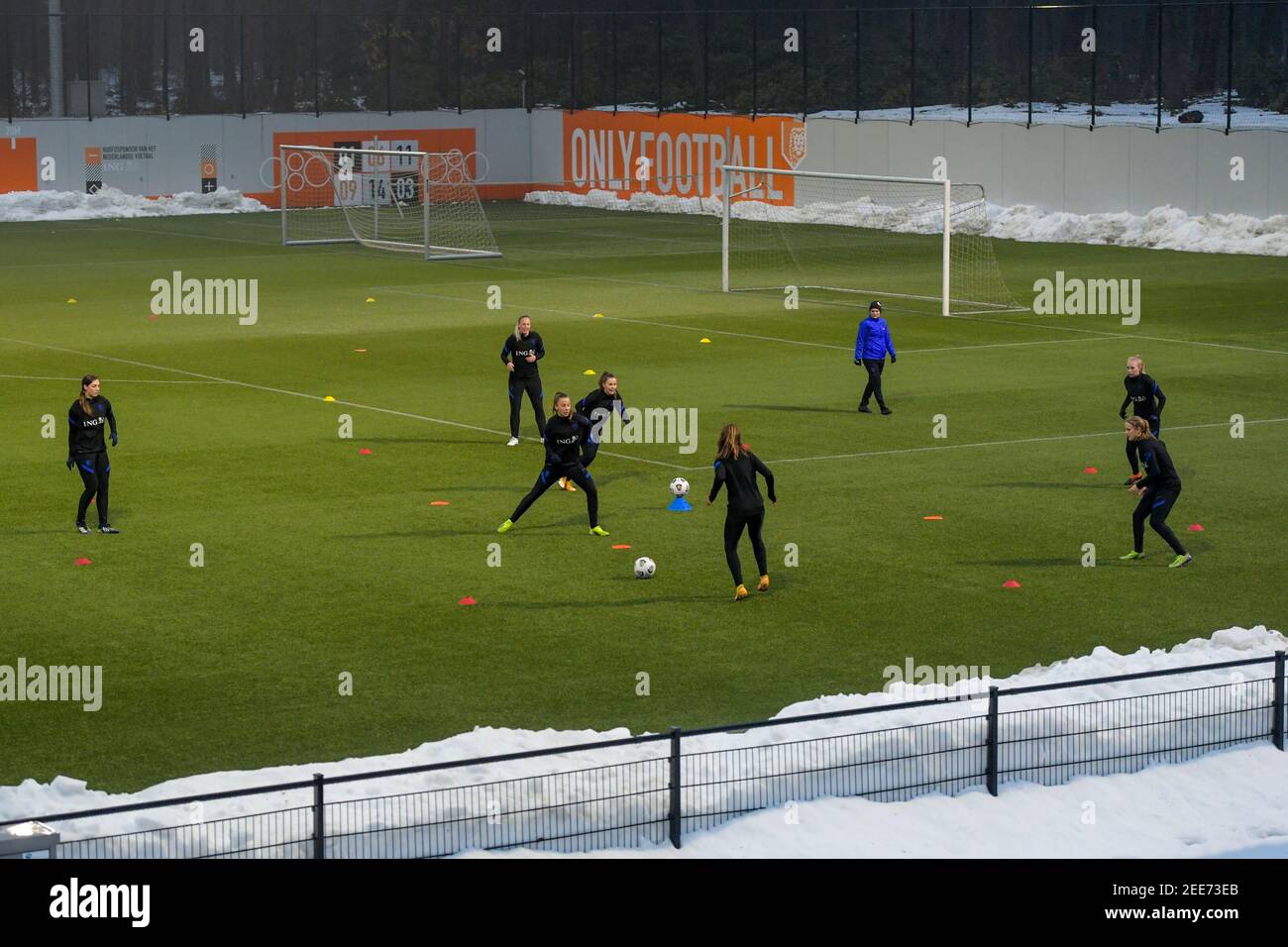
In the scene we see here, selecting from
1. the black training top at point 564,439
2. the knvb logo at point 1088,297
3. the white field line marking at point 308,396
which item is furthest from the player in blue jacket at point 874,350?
the knvb logo at point 1088,297

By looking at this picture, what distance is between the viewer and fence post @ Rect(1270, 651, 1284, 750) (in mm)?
14211

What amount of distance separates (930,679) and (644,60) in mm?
65394

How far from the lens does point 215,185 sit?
7406 centimetres

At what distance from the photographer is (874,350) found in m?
29.8

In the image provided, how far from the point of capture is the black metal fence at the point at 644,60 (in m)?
69.4

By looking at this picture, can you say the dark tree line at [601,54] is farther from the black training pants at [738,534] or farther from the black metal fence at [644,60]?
the black training pants at [738,534]

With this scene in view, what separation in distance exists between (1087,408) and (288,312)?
63.1ft

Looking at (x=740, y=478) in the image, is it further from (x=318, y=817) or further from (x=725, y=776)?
(x=318, y=817)

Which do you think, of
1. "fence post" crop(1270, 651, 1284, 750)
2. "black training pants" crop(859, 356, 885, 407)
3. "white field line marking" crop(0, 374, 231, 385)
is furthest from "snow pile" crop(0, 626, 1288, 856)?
"white field line marking" crop(0, 374, 231, 385)

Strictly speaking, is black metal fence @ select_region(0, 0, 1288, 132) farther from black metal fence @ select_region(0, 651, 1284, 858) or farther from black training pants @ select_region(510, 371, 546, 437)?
black metal fence @ select_region(0, 651, 1284, 858)

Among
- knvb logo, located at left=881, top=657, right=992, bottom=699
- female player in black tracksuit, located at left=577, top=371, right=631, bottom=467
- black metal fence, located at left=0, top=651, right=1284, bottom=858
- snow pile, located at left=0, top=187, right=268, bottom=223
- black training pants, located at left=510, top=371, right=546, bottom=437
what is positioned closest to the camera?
black metal fence, located at left=0, top=651, right=1284, bottom=858

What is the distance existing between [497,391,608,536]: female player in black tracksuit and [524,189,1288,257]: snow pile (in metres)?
36.2
